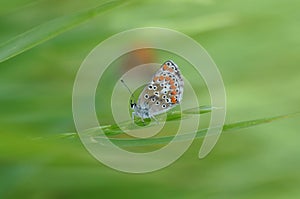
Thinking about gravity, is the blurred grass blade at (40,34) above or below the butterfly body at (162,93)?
below

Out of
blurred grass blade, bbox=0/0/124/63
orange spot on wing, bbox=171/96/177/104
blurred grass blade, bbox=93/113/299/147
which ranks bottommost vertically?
blurred grass blade, bbox=93/113/299/147

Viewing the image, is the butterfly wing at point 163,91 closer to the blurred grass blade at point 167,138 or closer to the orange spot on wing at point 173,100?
the orange spot on wing at point 173,100

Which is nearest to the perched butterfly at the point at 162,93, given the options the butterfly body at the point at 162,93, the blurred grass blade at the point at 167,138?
the butterfly body at the point at 162,93

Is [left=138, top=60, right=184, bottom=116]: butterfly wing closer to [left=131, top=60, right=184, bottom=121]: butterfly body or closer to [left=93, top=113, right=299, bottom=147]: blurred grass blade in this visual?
[left=131, top=60, right=184, bottom=121]: butterfly body

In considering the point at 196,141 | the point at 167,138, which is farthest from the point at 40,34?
the point at 196,141

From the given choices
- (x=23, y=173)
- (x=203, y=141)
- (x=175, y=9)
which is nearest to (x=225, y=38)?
(x=175, y=9)

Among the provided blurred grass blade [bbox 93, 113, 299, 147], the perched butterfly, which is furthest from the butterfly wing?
blurred grass blade [bbox 93, 113, 299, 147]
